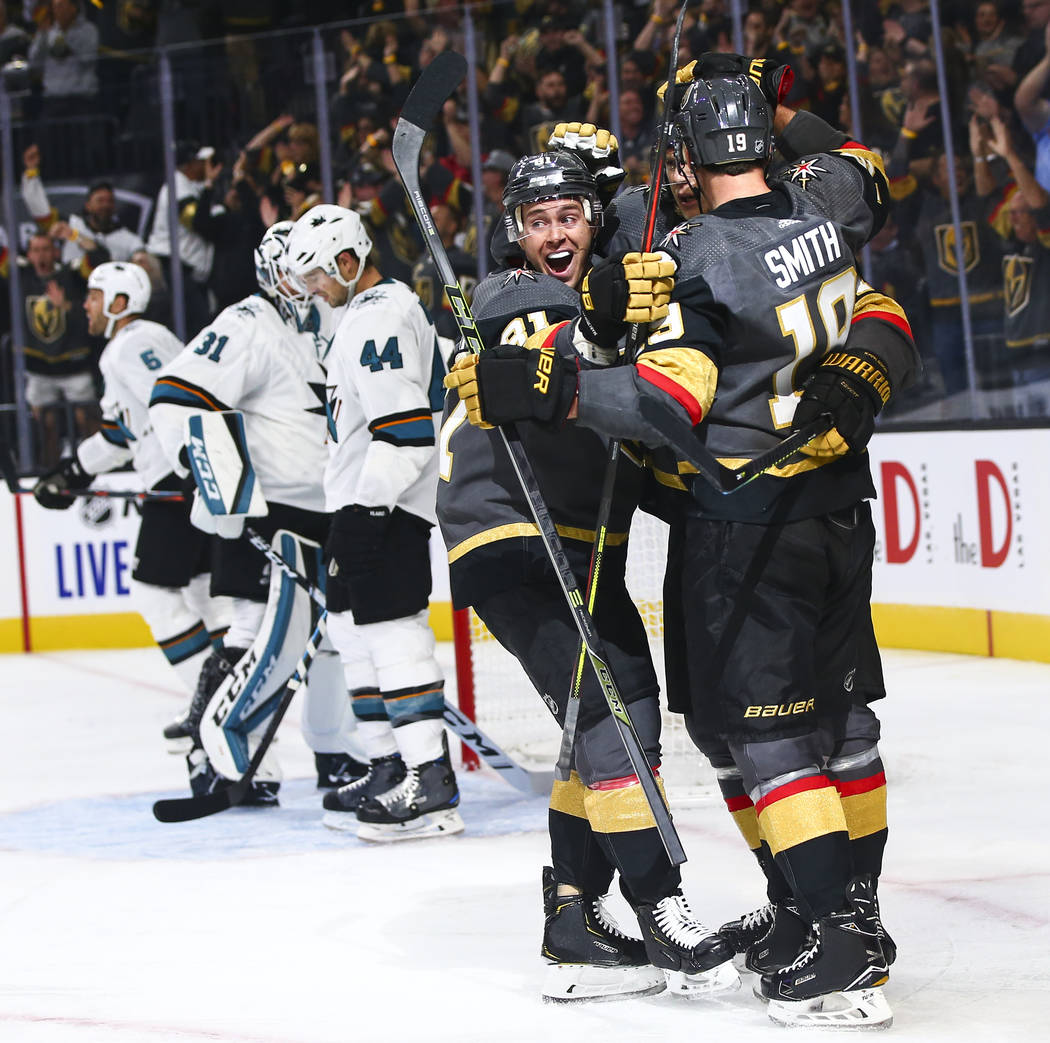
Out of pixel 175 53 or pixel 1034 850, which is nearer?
pixel 1034 850

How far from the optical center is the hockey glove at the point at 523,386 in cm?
222

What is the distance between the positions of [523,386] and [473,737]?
6.12 ft

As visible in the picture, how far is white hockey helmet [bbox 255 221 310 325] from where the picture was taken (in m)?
3.90

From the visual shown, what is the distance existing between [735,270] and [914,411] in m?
4.48

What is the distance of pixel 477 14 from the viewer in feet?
25.1

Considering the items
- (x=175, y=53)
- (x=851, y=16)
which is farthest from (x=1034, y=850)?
(x=175, y=53)

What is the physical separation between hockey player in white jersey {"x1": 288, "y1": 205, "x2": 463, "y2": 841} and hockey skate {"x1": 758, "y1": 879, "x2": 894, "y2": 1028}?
152 centimetres

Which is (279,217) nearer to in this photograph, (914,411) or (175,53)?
(175,53)

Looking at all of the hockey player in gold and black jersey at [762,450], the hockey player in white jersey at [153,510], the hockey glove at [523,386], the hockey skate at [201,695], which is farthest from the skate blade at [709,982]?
the hockey player in white jersey at [153,510]

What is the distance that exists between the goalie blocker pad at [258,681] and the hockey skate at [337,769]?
347mm

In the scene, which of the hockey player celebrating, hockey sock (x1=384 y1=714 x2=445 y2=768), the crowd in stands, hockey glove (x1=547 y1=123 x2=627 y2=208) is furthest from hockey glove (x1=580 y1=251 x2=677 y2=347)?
the crowd in stands

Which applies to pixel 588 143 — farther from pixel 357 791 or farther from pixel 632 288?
pixel 357 791

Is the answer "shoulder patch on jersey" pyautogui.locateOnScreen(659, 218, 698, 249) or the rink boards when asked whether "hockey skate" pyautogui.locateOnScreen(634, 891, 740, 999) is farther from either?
the rink boards

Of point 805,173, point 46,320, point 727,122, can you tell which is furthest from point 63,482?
point 727,122
